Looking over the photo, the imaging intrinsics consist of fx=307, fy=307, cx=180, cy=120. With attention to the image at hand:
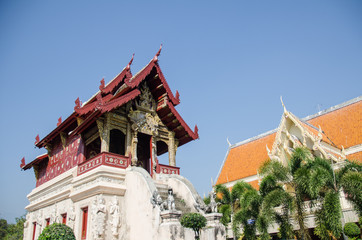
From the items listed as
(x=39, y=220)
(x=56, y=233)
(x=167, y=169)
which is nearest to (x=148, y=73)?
(x=167, y=169)

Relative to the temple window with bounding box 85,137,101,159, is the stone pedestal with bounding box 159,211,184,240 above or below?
below

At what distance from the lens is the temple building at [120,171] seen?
1003cm

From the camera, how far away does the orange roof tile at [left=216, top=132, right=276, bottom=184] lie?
951 inches

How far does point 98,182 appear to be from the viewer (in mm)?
10633

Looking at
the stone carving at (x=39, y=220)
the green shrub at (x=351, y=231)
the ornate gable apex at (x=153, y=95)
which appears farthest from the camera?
the stone carving at (x=39, y=220)

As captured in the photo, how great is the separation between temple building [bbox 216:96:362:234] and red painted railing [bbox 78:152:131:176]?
9.58m

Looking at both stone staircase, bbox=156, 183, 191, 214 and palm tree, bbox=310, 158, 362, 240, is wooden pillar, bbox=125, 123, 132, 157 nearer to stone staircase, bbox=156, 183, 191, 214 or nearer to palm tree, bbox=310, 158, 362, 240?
stone staircase, bbox=156, 183, 191, 214

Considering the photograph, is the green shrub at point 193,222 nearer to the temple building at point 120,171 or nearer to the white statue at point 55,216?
the temple building at point 120,171

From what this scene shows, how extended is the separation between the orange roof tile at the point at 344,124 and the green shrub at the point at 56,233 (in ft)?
52.8

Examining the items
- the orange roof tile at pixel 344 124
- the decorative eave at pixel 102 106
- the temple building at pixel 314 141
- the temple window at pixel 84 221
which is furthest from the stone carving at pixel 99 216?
the orange roof tile at pixel 344 124

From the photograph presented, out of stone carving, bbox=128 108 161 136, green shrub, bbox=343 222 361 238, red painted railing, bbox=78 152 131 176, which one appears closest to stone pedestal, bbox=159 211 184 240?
red painted railing, bbox=78 152 131 176

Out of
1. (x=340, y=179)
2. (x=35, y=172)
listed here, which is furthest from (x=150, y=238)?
(x=35, y=172)

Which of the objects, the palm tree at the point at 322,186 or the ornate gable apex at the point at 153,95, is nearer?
the palm tree at the point at 322,186

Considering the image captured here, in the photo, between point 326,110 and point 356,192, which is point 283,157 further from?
point 356,192
